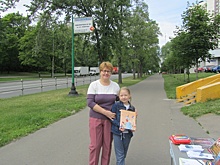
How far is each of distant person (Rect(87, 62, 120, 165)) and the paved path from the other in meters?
0.78

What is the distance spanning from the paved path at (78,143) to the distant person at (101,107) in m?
0.78

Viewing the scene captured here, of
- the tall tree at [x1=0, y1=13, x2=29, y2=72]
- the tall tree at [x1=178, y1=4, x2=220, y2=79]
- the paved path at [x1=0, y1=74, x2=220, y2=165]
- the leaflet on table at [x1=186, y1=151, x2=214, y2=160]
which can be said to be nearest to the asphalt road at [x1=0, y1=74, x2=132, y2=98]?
the paved path at [x1=0, y1=74, x2=220, y2=165]

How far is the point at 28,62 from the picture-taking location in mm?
53594

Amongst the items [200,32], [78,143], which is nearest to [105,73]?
[78,143]

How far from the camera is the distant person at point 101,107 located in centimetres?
326

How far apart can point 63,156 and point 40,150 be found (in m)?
0.62

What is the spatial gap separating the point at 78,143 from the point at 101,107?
2.15 metres

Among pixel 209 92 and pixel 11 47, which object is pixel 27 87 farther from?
pixel 11 47

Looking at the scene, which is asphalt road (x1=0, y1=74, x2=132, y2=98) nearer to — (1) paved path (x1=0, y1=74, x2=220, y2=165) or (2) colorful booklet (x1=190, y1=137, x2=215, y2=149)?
(1) paved path (x1=0, y1=74, x2=220, y2=165)

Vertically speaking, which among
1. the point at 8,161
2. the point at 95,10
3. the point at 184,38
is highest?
the point at 95,10

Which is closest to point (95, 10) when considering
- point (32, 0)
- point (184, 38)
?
point (32, 0)

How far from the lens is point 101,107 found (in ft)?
10.7

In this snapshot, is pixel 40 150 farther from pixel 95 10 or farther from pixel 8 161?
pixel 95 10

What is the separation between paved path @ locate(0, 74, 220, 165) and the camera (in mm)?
4145
